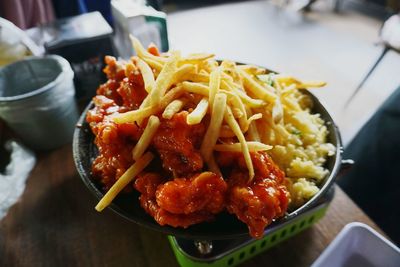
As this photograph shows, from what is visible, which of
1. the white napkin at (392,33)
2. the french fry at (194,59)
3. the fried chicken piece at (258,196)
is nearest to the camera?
the fried chicken piece at (258,196)

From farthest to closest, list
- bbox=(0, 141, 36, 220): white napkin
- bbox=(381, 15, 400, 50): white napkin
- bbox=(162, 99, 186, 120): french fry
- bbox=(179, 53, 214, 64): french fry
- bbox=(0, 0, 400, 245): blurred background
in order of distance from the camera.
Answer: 1. bbox=(381, 15, 400, 50): white napkin
2. bbox=(0, 0, 400, 245): blurred background
3. bbox=(0, 141, 36, 220): white napkin
4. bbox=(179, 53, 214, 64): french fry
5. bbox=(162, 99, 186, 120): french fry

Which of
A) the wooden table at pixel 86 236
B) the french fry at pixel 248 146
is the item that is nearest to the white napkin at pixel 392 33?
the wooden table at pixel 86 236

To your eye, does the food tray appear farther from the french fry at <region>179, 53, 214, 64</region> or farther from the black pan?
the french fry at <region>179, 53, 214, 64</region>

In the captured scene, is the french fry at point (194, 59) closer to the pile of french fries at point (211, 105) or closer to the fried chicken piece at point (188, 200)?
the pile of french fries at point (211, 105)

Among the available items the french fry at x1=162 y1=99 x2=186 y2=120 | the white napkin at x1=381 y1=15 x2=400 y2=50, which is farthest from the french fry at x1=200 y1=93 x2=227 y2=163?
the white napkin at x1=381 y1=15 x2=400 y2=50

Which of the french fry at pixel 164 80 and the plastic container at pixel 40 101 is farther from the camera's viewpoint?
the plastic container at pixel 40 101

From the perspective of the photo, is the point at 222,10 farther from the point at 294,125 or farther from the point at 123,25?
the point at 294,125

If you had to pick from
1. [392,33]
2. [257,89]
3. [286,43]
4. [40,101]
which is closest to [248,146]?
[257,89]
